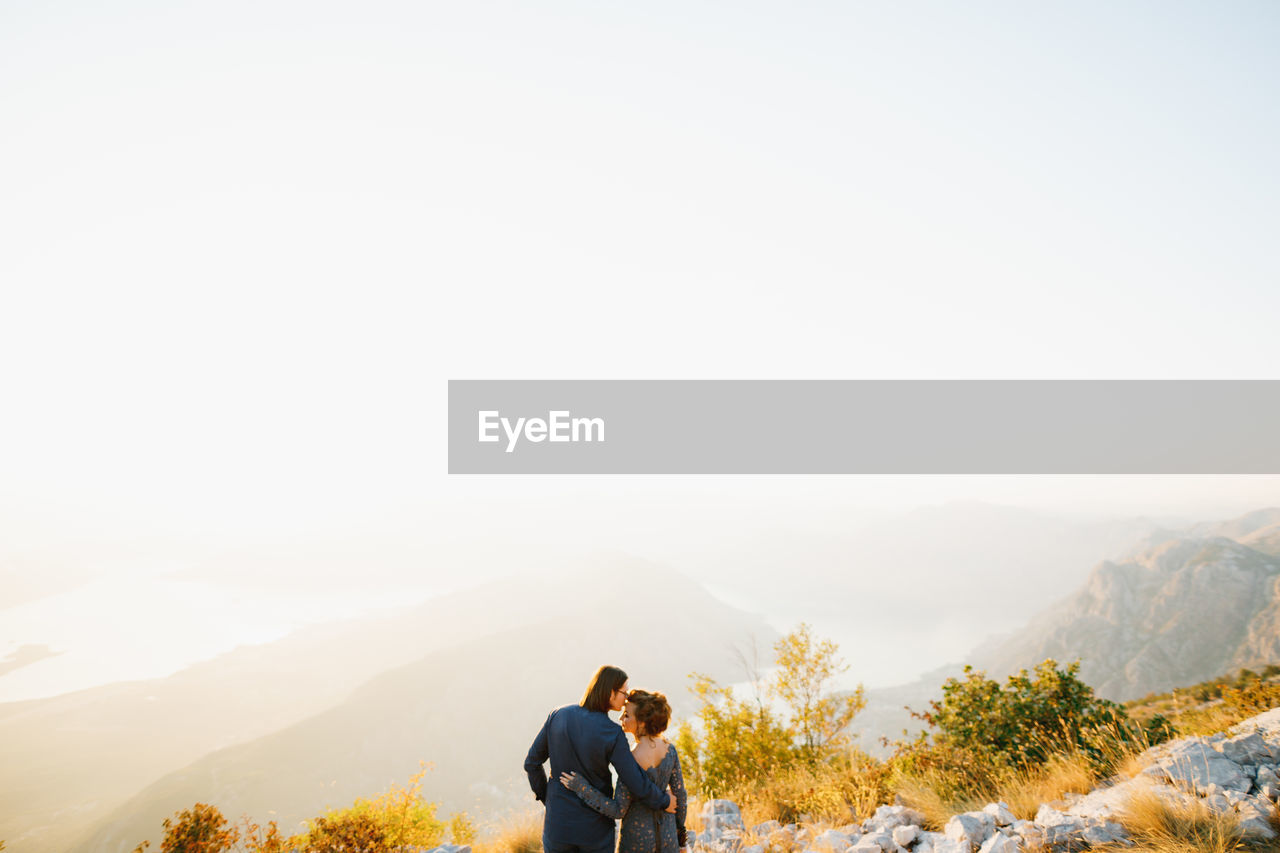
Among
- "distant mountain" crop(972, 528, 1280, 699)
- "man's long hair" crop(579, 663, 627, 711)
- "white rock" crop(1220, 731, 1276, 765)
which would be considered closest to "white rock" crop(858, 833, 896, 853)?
"white rock" crop(1220, 731, 1276, 765)

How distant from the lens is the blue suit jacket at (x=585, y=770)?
5113 mm

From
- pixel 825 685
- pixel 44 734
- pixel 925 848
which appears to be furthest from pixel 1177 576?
pixel 44 734

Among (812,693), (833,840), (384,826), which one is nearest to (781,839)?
(833,840)

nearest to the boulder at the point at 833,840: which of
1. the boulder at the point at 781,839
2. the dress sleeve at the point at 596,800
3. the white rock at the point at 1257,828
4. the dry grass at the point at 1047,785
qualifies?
the boulder at the point at 781,839

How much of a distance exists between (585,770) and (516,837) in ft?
18.2

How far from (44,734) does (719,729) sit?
205736 mm

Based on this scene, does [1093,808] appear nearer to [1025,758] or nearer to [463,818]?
[1025,758]

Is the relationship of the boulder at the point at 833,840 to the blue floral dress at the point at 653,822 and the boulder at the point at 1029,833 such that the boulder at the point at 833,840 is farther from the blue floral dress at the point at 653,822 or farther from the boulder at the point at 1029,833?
the blue floral dress at the point at 653,822

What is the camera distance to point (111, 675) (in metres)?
158

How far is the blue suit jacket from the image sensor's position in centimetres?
511

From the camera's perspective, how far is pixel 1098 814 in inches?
255

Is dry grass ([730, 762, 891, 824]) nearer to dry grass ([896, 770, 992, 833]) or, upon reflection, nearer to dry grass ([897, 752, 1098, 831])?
dry grass ([896, 770, 992, 833])

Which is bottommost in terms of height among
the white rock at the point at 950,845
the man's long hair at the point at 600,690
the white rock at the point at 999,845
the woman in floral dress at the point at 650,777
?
the white rock at the point at 950,845

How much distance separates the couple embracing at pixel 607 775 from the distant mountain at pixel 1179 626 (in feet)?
606
